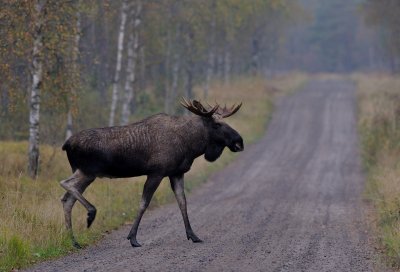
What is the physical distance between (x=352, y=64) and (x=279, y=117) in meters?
74.0

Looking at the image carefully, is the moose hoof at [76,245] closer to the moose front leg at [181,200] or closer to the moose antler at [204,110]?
the moose front leg at [181,200]

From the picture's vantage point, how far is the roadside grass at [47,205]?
377 inches

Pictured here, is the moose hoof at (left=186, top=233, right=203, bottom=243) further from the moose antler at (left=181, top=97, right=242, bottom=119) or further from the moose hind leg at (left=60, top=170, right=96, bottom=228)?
the moose antler at (left=181, top=97, right=242, bottom=119)

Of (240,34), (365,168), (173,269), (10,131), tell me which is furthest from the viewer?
(240,34)

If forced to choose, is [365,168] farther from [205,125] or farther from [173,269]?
[173,269]

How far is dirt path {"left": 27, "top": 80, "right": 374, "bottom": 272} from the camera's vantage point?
950 centimetres

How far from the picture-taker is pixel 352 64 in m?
108

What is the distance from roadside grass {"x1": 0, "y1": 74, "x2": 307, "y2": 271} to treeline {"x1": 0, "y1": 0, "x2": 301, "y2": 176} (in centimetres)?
93

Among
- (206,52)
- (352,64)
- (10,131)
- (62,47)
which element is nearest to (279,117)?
(206,52)

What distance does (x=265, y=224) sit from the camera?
13.2 meters

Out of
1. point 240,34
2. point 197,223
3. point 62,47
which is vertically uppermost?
point 240,34

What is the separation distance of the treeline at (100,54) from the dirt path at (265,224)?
4120 mm

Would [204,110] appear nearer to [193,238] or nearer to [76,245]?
[193,238]

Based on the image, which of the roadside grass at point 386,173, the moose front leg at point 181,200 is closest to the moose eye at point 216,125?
the moose front leg at point 181,200
